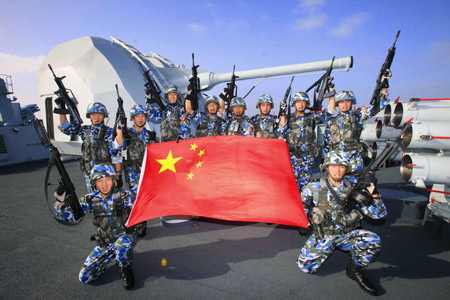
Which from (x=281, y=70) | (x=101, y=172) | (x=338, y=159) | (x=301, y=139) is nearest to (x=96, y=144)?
(x=101, y=172)

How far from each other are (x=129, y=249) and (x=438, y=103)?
5.79 m

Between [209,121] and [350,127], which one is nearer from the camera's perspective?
[350,127]

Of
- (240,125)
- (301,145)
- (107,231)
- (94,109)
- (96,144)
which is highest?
(94,109)

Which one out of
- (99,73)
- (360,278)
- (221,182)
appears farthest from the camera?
(99,73)

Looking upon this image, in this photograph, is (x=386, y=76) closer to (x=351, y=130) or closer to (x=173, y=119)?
(x=351, y=130)

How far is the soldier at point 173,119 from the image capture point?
17.4 feet

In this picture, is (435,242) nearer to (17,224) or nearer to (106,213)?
(106,213)

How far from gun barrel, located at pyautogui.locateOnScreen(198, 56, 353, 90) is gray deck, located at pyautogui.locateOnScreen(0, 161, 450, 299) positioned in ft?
24.9

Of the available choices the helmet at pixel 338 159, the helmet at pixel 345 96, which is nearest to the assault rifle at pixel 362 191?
the helmet at pixel 338 159

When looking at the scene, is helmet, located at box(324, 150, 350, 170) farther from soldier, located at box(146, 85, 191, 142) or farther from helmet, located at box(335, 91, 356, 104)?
soldier, located at box(146, 85, 191, 142)

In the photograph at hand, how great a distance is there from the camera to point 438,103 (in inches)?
177

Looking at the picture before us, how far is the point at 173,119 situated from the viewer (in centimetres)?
536

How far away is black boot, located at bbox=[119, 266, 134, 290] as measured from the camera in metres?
2.89

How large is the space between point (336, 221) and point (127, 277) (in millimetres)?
2746
